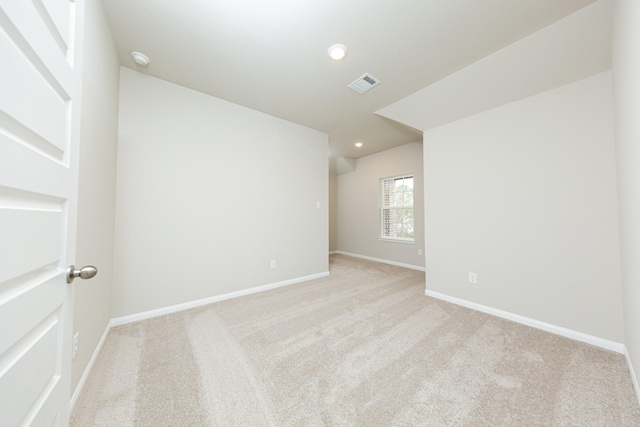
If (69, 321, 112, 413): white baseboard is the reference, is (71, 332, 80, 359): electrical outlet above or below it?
above

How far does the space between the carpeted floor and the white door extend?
2.58 ft

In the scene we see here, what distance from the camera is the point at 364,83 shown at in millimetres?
2387

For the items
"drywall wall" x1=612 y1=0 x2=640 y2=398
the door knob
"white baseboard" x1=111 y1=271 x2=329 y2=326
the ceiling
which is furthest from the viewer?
"white baseboard" x1=111 y1=271 x2=329 y2=326

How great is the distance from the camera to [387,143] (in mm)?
4371

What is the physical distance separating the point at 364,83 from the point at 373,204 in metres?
3.12

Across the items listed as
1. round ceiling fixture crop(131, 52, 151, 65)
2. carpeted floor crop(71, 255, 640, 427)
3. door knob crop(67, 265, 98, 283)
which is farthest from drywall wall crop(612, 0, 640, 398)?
round ceiling fixture crop(131, 52, 151, 65)

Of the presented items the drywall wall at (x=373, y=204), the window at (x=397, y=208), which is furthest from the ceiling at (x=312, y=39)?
the window at (x=397, y=208)

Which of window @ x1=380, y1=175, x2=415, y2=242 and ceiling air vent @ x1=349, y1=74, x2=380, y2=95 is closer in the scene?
ceiling air vent @ x1=349, y1=74, x2=380, y2=95

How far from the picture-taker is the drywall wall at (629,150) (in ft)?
3.82

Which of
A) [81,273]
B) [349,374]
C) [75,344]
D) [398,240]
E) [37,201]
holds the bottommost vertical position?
[349,374]

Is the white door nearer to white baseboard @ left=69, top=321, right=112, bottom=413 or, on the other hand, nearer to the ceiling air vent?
white baseboard @ left=69, top=321, right=112, bottom=413

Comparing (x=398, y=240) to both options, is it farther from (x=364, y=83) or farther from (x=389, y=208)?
(x=364, y=83)

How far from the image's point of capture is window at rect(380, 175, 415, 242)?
181 inches

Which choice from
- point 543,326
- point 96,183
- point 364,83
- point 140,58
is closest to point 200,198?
point 96,183
